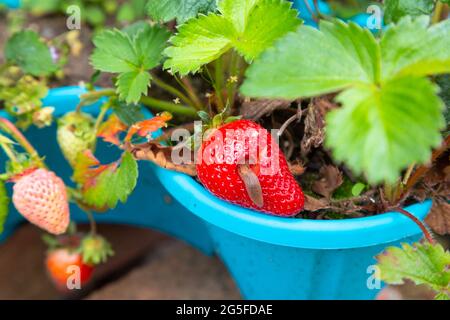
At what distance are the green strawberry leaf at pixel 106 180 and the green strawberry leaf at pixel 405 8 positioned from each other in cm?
37

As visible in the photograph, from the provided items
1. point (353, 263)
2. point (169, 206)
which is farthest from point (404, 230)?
point (169, 206)

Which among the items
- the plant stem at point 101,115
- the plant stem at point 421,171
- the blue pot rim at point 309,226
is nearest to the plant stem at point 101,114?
the plant stem at point 101,115

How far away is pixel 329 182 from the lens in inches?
31.9

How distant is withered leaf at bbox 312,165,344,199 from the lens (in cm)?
80

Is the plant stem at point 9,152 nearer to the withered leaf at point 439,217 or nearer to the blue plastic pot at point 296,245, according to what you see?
the blue plastic pot at point 296,245

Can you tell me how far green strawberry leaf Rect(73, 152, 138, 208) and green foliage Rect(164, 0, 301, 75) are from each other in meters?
0.16

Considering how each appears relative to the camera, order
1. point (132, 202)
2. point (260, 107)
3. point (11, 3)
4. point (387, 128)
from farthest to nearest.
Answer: point (11, 3)
point (132, 202)
point (260, 107)
point (387, 128)

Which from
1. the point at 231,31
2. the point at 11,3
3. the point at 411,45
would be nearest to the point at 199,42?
the point at 231,31

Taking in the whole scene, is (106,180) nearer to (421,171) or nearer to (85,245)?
(85,245)

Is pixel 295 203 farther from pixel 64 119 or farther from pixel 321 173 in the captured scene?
pixel 64 119

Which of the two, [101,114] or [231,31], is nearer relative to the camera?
[231,31]

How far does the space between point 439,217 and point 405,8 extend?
0.26m

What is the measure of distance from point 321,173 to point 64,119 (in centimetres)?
39

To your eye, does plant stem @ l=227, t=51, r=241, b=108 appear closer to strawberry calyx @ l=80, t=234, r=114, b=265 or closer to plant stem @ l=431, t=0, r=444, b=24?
plant stem @ l=431, t=0, r=444, b=24
